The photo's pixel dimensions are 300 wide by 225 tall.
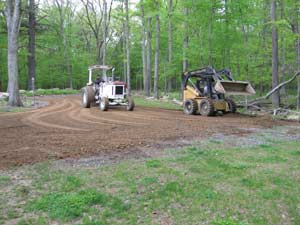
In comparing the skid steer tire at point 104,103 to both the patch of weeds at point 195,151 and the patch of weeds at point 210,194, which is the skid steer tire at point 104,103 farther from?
the patch of weeds at point 210,194

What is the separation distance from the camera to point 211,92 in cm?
1487

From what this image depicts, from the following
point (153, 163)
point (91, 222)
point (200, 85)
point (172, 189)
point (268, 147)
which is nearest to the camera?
point (91, 222)

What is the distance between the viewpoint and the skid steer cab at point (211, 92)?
14208mm

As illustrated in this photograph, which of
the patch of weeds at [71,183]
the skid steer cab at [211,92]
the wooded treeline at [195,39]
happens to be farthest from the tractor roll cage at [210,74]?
the patch of weeds at [71,183]

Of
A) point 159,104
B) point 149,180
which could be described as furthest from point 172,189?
point 159,104

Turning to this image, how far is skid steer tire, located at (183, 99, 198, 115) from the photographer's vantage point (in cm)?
1508

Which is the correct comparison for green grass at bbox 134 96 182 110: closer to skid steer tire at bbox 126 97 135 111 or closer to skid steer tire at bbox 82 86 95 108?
skid steer tire at bbox 126 97 135 111

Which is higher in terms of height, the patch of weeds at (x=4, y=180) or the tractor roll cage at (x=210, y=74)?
the tractor roll cage at (x=210, y=74)

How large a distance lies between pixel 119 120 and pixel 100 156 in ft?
18.3

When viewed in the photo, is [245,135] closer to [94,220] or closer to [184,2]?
[94,220]

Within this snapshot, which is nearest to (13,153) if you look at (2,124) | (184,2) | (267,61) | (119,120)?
(2,124)

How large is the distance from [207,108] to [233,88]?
1447 millimetres

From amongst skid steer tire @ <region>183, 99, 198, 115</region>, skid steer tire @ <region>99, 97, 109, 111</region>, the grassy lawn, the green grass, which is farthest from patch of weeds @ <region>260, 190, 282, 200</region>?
the green grass

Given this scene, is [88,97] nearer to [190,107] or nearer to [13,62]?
[13,62]
